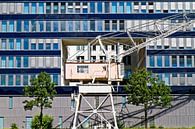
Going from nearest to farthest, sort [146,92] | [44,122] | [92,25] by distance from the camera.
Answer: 1. [146,92]
2. [44,122]
3. [92,25]

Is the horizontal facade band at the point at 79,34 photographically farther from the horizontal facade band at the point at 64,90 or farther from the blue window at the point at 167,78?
the horizontal facade band at the point at 64,90

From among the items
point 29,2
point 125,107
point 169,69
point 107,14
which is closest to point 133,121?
point 125,107

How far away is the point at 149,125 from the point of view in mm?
83938

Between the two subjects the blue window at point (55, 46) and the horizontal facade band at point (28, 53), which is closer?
the horizontal facade band at point (28, 53)

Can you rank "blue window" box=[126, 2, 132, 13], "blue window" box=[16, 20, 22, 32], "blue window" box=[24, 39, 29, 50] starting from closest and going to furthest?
"blue window" box=[24, 39, 29, 50] < "blue window" box=[16, 20, 22, 32] < "blue window" box=[126, 2, 132, 13]

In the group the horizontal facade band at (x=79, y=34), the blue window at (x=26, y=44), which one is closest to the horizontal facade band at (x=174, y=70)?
the horizontal facade band at (x=79, y=34)

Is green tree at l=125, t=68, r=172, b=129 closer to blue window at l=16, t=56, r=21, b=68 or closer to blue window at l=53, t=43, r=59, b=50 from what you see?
blue window at l=53, t=43, r=59, b=50

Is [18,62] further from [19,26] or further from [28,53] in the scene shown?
[19,26]

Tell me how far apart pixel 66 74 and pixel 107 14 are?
12.5 m

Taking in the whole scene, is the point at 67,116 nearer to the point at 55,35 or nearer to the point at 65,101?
the point at 65,101

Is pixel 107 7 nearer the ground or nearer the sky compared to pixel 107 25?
nearer the sky

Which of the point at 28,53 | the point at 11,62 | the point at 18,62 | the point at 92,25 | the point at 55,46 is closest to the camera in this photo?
the point at 11,62

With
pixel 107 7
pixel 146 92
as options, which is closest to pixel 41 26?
pixel 107 7

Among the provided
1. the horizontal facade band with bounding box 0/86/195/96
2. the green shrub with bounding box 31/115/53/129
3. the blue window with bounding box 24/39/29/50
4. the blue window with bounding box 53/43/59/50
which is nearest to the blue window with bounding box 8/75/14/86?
the horizontal facade band with bounding box 0/86/195/96
